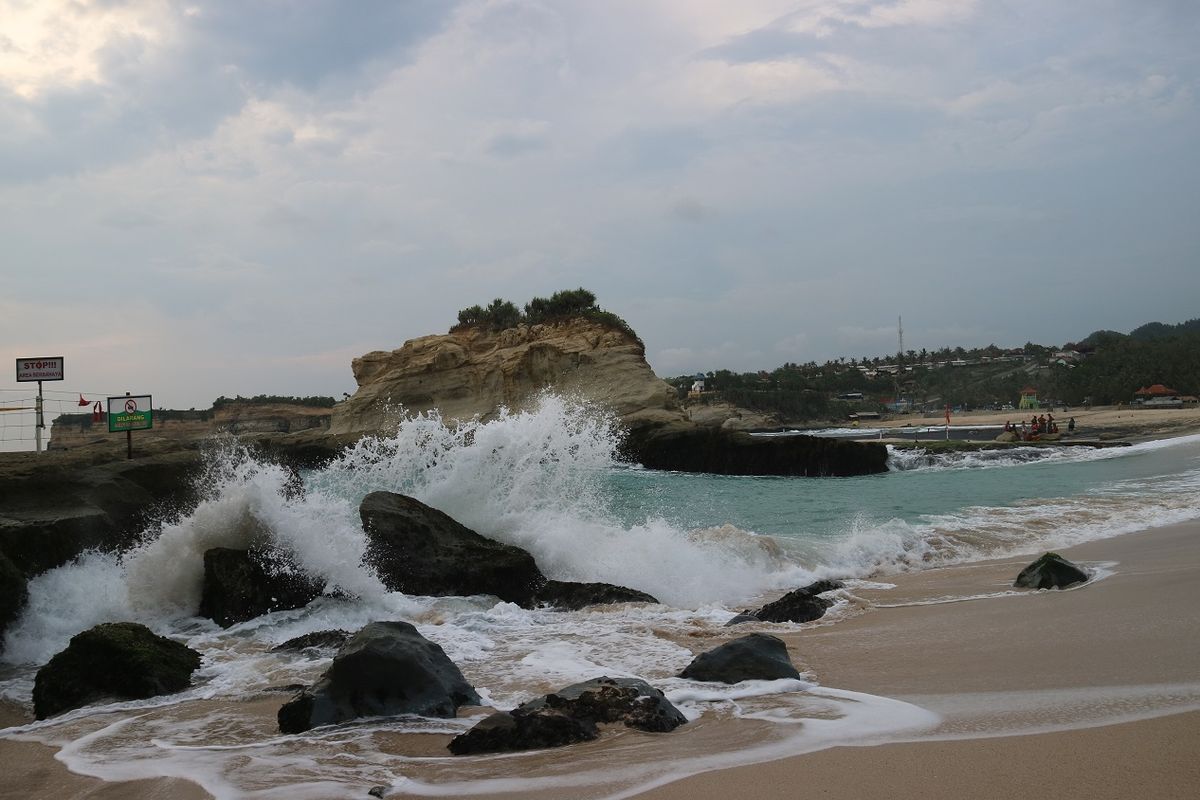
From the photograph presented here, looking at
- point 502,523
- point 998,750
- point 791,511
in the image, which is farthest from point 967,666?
point 791,511

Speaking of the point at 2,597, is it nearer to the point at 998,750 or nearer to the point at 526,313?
the point at 998,750

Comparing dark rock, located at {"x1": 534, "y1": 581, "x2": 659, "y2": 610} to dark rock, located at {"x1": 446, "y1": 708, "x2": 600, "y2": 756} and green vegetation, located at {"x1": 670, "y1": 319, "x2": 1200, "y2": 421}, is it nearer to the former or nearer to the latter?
dark rock, located at {"x1": 446, "y1": 708, "x2": 600, "y2": 756}

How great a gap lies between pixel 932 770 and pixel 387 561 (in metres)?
6.47

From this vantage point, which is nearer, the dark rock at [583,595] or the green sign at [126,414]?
the dark rock at [583,595]

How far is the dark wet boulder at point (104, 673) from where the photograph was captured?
507 centimetres

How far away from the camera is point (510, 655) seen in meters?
6.05

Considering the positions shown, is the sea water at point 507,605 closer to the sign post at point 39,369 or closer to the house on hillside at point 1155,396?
the sign post at point 39,369

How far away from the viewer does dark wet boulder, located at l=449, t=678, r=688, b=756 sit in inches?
147

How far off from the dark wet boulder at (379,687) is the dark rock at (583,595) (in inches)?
129

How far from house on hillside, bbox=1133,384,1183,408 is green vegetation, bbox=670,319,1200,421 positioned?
1.27 m

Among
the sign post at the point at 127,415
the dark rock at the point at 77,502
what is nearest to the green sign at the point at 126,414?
the sign post at the point at 127,415

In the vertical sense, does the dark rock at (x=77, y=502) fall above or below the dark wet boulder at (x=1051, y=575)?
above

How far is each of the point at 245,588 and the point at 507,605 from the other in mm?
2430

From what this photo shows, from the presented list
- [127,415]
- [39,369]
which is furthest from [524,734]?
[39,369]
